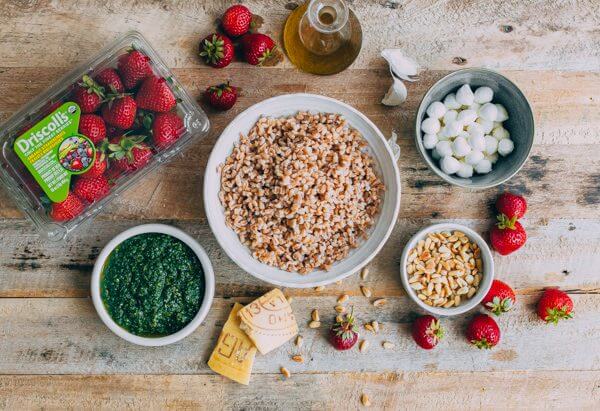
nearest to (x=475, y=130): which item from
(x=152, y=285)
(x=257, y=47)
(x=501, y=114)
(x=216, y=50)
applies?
(x=501, y=114)

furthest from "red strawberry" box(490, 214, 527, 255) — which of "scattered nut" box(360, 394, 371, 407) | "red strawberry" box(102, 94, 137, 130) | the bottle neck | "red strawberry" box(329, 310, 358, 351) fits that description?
"red strawberry" box(102, 94, 137, 130)

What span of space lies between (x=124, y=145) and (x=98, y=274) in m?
0.35

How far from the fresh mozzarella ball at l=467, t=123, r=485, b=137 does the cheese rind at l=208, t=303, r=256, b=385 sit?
0.80m

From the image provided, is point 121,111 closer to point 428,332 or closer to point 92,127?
point 92,127

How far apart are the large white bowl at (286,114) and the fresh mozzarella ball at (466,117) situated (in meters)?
0.21

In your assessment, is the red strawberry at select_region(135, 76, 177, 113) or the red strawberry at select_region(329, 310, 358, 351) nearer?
the red strawberry at select_region(135, 76, 177, 113)

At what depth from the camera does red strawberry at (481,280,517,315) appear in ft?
5.20

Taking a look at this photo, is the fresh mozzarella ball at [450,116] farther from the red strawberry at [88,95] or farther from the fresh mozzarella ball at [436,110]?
the red strawberry at [88,95]

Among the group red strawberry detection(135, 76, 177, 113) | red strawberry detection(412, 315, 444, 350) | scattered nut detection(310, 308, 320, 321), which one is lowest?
red strawberry detection(412, 315, 444, 350)

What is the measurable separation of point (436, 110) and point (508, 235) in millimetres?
397

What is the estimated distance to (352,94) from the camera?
163 centimetres

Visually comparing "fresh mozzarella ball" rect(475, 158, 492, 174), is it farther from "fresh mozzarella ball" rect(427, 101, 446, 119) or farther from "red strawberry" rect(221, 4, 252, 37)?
"red strawberry" rect(221, 4, 252, 37)

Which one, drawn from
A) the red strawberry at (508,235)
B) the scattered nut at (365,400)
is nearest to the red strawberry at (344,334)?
the scattered nut at (365,400)

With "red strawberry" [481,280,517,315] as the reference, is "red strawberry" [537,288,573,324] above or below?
below
